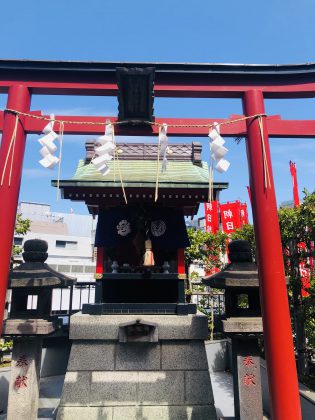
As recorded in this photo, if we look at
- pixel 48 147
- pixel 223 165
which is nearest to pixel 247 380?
pixel 223 165

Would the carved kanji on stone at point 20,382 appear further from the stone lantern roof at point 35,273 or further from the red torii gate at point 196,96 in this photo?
the red torii gate at point 196,96

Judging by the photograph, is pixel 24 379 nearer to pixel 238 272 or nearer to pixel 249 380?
pixel 249 380

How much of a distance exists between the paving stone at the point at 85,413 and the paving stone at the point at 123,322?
1535 millimetres

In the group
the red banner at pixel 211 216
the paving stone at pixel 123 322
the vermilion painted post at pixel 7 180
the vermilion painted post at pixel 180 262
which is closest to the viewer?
the vermilion painted post at pixel 7 180

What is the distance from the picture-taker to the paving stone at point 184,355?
23.8ft

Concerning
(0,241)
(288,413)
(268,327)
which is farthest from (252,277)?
(0,241)

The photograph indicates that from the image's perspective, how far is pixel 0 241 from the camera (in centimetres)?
464

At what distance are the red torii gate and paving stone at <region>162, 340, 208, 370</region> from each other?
10.3 ft

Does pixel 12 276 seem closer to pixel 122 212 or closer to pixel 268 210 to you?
pixel 122 212

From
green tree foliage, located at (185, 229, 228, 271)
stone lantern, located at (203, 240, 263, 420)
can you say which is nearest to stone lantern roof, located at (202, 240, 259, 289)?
stone lantern, located at (203, 240, 263, 420)

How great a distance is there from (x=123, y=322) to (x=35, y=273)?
8.39ft

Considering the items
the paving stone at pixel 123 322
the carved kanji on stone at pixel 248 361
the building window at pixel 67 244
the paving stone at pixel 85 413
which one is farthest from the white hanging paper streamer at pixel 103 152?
the building window at pixel 67 244

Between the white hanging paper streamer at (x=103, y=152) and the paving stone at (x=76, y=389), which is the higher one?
the white hanging paper streamer at (x=103, y=152)

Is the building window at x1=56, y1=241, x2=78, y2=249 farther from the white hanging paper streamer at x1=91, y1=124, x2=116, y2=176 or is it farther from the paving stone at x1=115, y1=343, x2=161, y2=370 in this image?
the white hanging paper streamer at x1=91, y1=124, x2=116, y2=176
